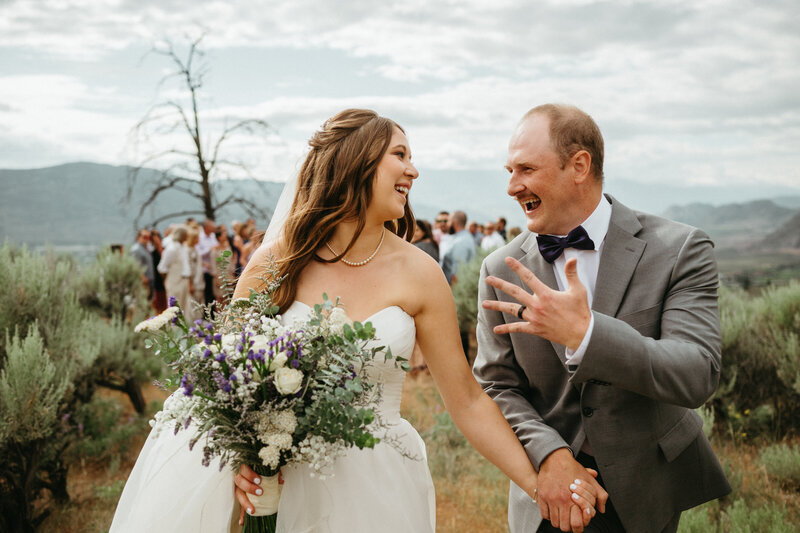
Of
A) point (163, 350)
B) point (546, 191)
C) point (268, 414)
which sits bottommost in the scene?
point (268, 414)

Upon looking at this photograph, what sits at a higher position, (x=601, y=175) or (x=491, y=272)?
(x=601, y=175)

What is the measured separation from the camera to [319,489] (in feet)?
7.98

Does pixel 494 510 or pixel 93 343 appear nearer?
pixel 494 510

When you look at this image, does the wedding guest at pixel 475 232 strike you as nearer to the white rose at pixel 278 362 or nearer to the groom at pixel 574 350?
the groom at pixel 574 350

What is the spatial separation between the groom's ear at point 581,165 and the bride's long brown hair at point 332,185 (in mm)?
866

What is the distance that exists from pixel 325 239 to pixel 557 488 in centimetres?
148

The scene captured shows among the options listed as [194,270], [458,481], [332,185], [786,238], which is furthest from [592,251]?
[786,238]

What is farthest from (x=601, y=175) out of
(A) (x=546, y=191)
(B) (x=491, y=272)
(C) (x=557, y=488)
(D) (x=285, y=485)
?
(D) (x=285, y=485)

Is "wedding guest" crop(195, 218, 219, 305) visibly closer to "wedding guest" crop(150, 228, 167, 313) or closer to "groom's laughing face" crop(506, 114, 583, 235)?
"wedding guest" crop(150, 228, 167, 313)

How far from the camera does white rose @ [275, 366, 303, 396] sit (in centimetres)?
181

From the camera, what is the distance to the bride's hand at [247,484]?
7.00 feet

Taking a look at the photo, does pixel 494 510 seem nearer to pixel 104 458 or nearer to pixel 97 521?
pixel 97 521

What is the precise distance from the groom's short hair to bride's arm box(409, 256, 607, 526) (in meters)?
0.84

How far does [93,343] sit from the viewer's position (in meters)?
6.89
